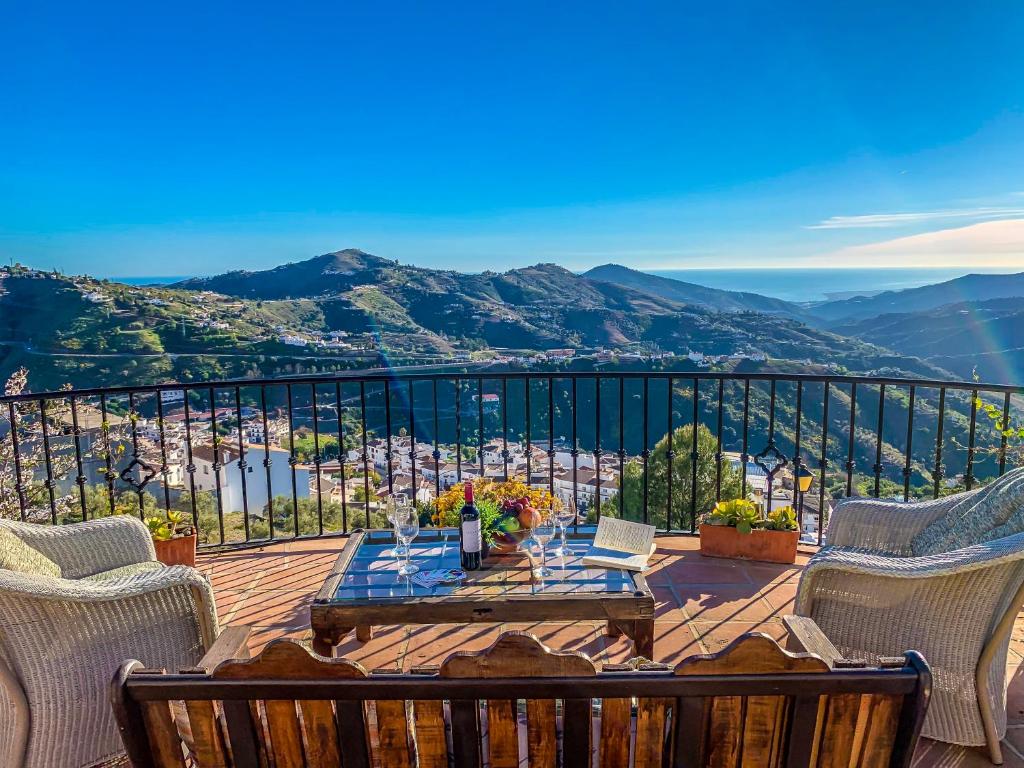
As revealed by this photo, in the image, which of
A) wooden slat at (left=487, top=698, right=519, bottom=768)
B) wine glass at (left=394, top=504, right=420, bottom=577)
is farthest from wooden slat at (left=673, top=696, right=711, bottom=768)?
wine glass at (left=394, top=504, right=420, bottom=577)

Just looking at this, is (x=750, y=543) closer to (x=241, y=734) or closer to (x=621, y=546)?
(x=621, y=546)

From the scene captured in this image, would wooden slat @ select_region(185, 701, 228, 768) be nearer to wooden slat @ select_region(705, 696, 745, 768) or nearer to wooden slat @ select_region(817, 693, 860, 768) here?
wooden slat @ select_region(705, 696, 745, 768)

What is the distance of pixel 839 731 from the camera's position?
0.98 metres

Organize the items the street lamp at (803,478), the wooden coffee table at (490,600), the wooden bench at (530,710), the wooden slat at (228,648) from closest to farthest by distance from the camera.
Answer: the wooden bench at (530,710) < the wooden slat at (228,648) < the wooden coffee table at (490,600) < the street lamp at (803,478)

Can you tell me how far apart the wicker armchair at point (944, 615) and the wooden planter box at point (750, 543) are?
123 cm

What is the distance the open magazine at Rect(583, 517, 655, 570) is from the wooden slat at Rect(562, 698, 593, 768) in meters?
1.40

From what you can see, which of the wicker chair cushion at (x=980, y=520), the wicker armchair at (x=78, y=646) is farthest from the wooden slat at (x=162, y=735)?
the wicker chair cushion at (x=980, y=520)

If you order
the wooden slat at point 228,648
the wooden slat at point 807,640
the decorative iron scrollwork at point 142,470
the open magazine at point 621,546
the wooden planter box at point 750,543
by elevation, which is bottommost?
the wooden planter box at point 750,543

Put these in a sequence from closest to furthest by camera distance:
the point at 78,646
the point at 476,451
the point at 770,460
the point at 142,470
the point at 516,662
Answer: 1. the point at 516,662
2. the point at 78,646
3. the point at 142,470
4. the point at 770,460
5. the point at 476,451

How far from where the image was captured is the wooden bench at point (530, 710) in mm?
921

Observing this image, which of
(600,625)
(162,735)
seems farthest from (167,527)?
(162,735)

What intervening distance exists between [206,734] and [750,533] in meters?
2.95

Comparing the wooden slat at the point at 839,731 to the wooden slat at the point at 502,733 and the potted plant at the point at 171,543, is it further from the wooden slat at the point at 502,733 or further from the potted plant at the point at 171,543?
the potted plant at the point at 171,543

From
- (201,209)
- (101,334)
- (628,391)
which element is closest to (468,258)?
(201,209)
